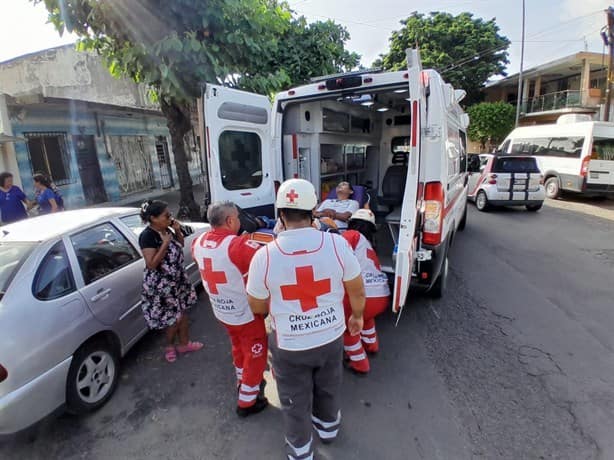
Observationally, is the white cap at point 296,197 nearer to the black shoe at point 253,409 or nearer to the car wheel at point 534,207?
the black shoe at point 253,409

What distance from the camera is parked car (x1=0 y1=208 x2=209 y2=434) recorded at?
6.63 ft

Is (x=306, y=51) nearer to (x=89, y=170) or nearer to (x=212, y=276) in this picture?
(x=89, y=170)

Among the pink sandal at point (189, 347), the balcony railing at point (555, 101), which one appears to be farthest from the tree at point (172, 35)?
the balcony railing at point (555, 101)

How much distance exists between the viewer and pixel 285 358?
1789 mm

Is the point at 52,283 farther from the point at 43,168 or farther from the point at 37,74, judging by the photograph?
the point at 37,74

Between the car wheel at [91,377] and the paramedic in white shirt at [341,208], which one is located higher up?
the paramedic in white shirt at [341,208]

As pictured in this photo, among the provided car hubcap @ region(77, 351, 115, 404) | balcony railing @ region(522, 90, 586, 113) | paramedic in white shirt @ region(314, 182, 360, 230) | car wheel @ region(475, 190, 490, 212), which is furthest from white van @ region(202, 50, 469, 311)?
balcony railing @ region(522, 90, 586, 113)

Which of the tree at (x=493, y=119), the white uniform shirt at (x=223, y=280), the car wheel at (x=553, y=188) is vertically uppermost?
the tree at (x=493, y=119)

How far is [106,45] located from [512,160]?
9640 mm

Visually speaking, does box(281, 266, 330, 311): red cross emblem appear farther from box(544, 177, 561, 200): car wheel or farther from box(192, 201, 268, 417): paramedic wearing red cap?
box(544, 177, 561, 200): car wheel

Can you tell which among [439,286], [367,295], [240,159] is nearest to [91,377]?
[367,295]

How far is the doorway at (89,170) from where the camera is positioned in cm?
1052

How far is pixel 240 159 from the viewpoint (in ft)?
13.5

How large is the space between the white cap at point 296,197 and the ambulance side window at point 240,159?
7.42 ft
